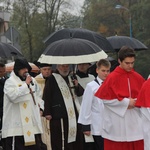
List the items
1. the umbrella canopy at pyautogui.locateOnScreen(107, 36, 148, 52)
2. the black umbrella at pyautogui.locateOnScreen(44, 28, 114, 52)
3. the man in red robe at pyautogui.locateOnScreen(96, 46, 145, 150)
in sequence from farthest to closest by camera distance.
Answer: the umbrella canopy at pyautogui.locateOnScreen(107, 36, 148, 52)
the black umbrella at pyautogui.locateOnScreen(44, 28, 114, 52)
the man in red robe at pyautogui.locateOnScreen(96, 46, 145, 150)

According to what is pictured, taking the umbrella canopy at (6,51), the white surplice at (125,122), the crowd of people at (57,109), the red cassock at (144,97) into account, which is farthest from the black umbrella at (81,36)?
the red cassock at (144,97)

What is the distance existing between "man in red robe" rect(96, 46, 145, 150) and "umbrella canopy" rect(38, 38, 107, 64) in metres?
0.92

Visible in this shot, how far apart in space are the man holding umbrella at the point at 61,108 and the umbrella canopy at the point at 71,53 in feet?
1.27

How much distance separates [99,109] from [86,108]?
0.88 feet

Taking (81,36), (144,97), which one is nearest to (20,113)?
(144,97)

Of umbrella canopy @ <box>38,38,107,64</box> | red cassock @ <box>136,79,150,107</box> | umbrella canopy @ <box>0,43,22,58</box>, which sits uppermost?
umbrella canopy @ <box>38,38,107,64</box>

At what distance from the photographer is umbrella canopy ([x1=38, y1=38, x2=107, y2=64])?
21.8 ft

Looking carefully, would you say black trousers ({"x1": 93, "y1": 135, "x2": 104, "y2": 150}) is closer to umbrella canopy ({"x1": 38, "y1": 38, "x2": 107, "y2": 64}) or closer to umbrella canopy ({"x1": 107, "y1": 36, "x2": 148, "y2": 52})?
umbrella canopy ({"x1": 38, "y1": 38, "x2": 107, "y2": 64})

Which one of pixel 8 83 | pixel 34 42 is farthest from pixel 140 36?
pixel 8 83

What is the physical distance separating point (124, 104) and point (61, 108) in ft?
5.54

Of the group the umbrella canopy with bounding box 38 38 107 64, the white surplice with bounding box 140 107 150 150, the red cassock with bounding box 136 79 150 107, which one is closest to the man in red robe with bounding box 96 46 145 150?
the red cassock with bounding box 136 79 150 107

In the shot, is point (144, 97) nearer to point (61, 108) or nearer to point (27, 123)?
point (61, 108)

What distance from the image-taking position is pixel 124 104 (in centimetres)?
568

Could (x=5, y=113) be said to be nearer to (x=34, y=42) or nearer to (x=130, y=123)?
(x=130, y=123)
